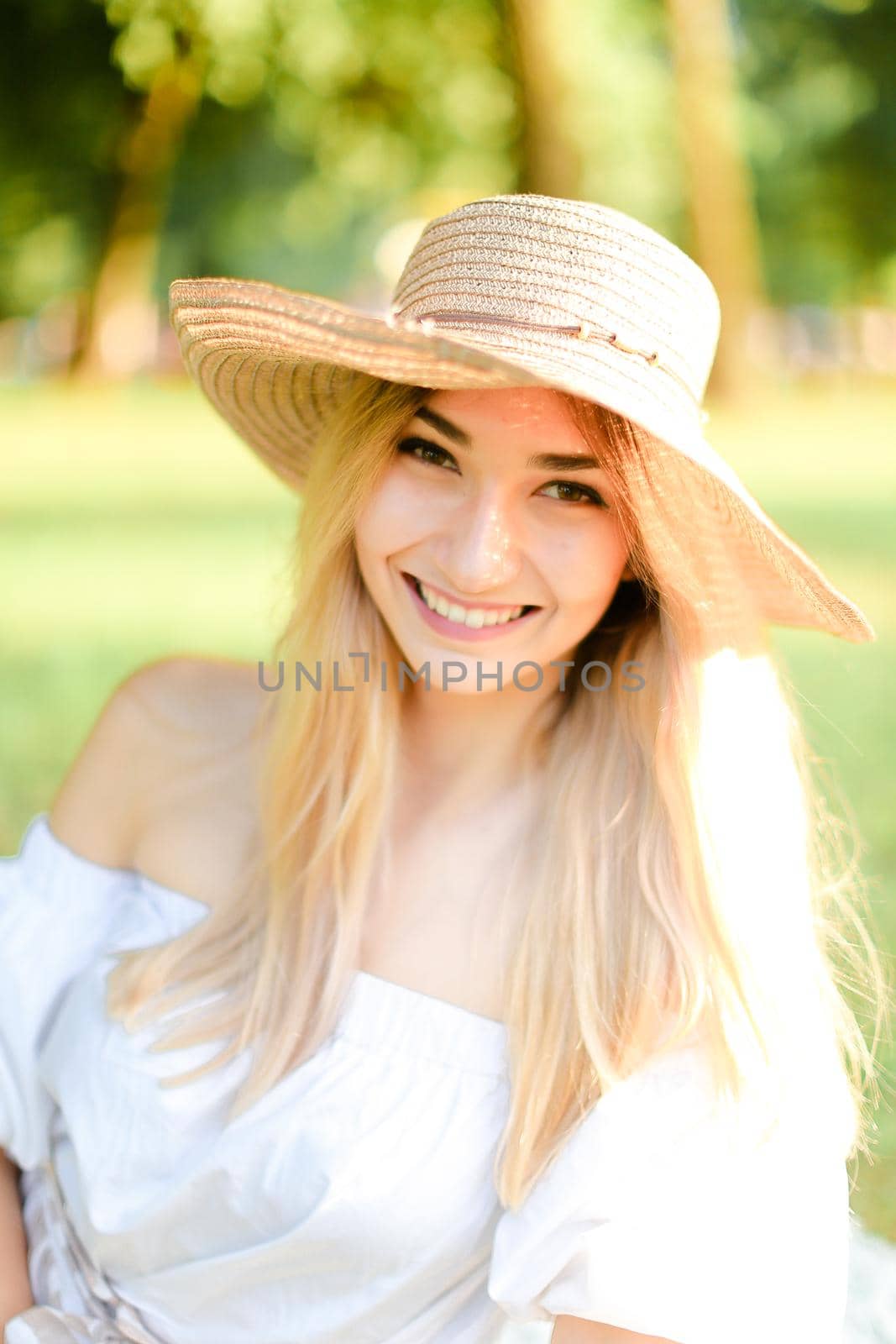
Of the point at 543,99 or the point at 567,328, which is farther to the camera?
the point at 543,99

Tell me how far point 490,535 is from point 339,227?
97.5 ft

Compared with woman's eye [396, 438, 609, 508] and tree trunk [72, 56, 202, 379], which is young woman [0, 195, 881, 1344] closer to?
woman's eye [396, 438, 609, 508]

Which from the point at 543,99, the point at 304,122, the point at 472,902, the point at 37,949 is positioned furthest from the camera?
the point at 304,122

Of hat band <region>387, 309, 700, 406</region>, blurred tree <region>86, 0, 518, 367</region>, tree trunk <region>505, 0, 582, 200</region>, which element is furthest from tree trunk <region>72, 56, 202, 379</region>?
hat band <region>387, 309, 700, 406</region>

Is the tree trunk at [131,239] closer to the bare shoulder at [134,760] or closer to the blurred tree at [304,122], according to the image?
the blurred tree at [304,122]

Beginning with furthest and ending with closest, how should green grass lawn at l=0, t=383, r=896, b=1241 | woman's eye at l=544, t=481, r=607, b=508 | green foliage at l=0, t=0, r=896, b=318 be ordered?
green foliage at l=0, t=0, r=896, b=318 < green grass lawn at l=0, t=383, r=896, b=1241 < woman's eye at l=544, t=481, r=607, b=508

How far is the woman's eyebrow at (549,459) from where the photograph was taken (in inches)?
69.5

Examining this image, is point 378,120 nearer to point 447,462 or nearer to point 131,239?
point 131,239

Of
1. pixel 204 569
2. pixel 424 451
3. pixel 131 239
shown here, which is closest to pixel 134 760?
pixel 424 451

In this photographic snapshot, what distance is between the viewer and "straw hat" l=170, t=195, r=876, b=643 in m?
1.64

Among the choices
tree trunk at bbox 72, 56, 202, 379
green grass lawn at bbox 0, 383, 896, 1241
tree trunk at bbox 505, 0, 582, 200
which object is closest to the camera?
green grass lawn at bbox 0, 383, 896, 1241

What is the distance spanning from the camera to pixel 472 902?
200 cm

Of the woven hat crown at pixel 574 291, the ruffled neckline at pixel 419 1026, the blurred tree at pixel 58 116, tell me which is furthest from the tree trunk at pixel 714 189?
the ruffled neckline at pixel 419 1026

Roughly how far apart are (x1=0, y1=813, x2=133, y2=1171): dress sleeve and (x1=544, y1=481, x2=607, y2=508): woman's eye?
3.21 ft
